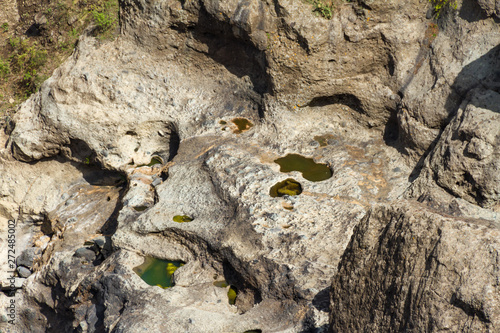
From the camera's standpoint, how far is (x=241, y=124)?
31.0ft

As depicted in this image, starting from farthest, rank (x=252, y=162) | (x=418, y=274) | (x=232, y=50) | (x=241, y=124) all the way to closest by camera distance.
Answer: (x=232, y=50), (x=241, y=124), (x=252, y=162), (x=418, y=274)

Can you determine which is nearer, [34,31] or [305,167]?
[305,167]

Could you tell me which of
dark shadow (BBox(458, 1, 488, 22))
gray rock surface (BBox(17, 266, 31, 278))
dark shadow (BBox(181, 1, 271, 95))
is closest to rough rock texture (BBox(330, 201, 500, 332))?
dark shadow (BBox(458, 1, 488, 22))

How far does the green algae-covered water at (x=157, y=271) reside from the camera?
737 cm

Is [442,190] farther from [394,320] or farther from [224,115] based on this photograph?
[224,115]

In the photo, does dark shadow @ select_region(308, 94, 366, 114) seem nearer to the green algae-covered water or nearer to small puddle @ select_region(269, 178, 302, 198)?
small puddle @ select_region(269, 178, 302, 198)

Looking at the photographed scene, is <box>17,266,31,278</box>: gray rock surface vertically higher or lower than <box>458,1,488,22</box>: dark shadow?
lower

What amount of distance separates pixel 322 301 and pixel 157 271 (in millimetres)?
2739

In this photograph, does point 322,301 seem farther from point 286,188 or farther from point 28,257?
point 28,257

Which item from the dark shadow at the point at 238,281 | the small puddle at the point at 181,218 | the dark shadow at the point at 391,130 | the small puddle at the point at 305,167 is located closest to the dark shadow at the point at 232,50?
the small puddle at the point at 305,167

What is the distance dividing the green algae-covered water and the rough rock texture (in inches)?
128

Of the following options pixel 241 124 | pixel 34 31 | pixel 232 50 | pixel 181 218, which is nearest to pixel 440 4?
pixel 232 50

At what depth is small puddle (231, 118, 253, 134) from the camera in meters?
9.32

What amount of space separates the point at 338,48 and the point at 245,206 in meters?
3.42
